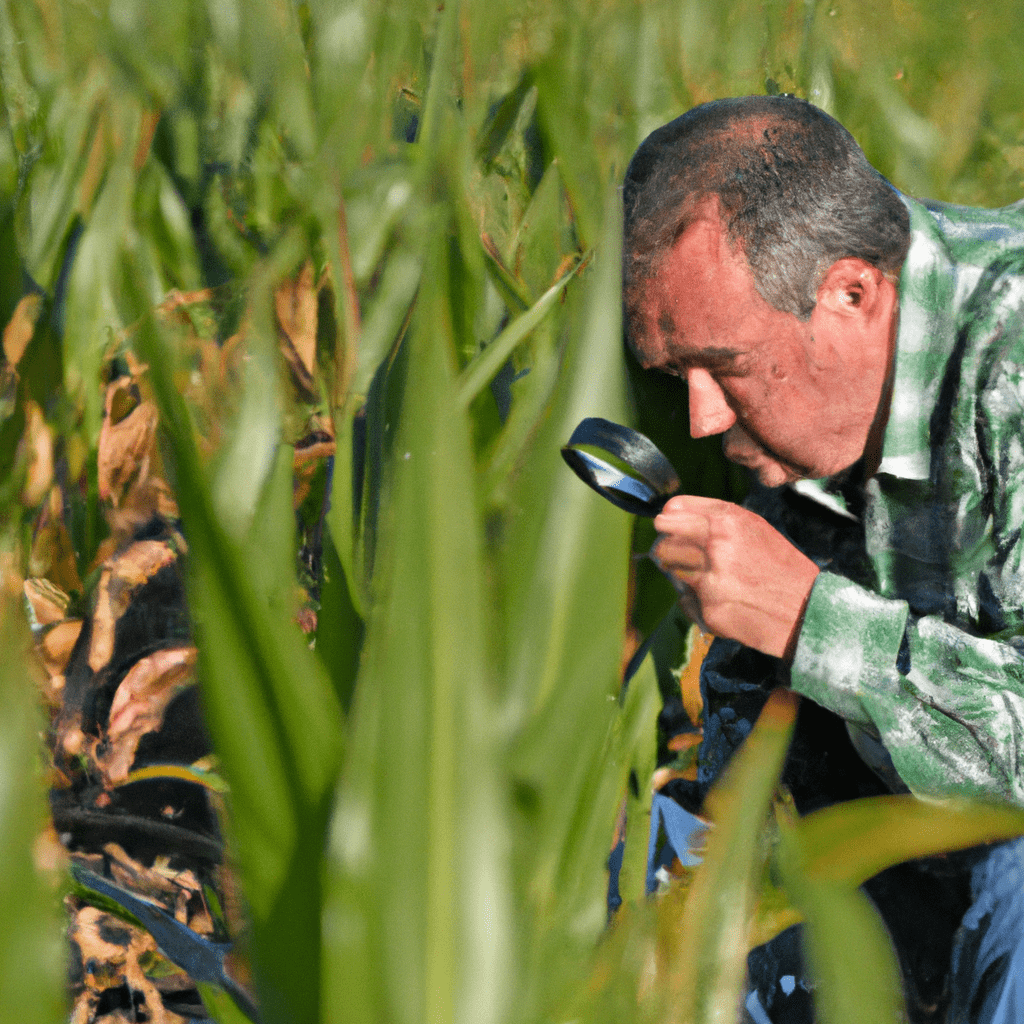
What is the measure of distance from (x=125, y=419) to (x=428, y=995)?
709 millimetres

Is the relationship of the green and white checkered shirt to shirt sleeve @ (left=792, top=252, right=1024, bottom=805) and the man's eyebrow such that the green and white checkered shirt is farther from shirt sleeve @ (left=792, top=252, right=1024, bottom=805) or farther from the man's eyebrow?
the man's eyebrow

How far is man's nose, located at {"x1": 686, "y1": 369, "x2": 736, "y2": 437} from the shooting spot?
0.67 m

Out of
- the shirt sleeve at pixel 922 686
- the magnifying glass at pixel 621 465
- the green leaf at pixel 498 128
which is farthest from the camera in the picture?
the green leaf at pixel 498 128

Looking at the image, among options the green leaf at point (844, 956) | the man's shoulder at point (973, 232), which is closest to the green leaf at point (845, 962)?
the green leaf at point (844, 956)

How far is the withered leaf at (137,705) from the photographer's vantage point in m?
0.74

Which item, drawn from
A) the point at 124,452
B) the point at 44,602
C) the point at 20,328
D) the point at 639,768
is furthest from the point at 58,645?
the point at 639,768

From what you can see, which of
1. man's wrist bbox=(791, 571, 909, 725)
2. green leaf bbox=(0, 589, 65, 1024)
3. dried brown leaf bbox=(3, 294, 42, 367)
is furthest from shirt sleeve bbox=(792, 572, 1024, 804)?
dried brown leaf bbox=(3, 294, 42, 367)

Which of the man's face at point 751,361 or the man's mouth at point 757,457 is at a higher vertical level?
the man's face at point 751,361

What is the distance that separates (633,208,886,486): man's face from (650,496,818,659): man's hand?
10cm

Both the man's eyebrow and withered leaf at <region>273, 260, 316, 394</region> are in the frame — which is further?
withered leaf at <region>273, 260, 316, 394</region>

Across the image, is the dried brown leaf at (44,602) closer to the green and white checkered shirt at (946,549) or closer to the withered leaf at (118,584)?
the withered leaf at (118,584)

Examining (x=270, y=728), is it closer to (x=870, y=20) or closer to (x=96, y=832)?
(x=96, y=832)

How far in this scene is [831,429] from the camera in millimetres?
708

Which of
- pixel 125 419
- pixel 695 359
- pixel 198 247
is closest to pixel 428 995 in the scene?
pixel 695 359
